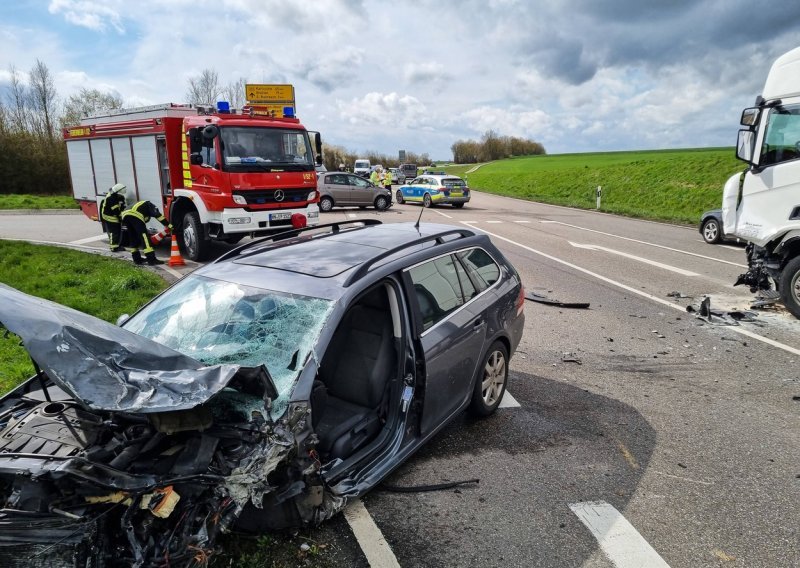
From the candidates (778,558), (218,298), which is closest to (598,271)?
(778,558)

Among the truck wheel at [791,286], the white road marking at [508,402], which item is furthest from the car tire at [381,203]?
the white road marking at [508,402]

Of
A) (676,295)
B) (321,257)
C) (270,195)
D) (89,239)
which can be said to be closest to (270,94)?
(89,239)

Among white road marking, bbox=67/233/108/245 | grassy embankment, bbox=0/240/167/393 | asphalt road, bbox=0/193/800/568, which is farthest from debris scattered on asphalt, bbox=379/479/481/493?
white road marking, bbox=67/233/108/245

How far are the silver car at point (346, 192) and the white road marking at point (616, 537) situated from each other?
21192 mm

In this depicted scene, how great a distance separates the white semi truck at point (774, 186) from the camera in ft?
24.6

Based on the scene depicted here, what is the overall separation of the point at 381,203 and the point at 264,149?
13.7 meters

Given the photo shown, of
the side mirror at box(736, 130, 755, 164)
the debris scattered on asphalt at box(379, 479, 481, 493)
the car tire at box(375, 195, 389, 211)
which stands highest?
the side mirror at box(736, 130, 755, 164)

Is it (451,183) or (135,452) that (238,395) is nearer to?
(135,452)

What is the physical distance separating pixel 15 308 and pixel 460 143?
10065 centimetres

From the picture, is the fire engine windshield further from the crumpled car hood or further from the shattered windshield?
the crumpled car hood

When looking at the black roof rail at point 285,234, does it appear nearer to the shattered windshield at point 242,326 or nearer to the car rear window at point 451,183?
the shattered windshield at point 242,326

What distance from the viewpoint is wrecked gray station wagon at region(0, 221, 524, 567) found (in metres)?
2.15

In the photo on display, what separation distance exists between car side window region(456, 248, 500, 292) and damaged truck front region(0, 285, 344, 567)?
1.94 meters

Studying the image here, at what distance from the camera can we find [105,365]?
96.7 inches
